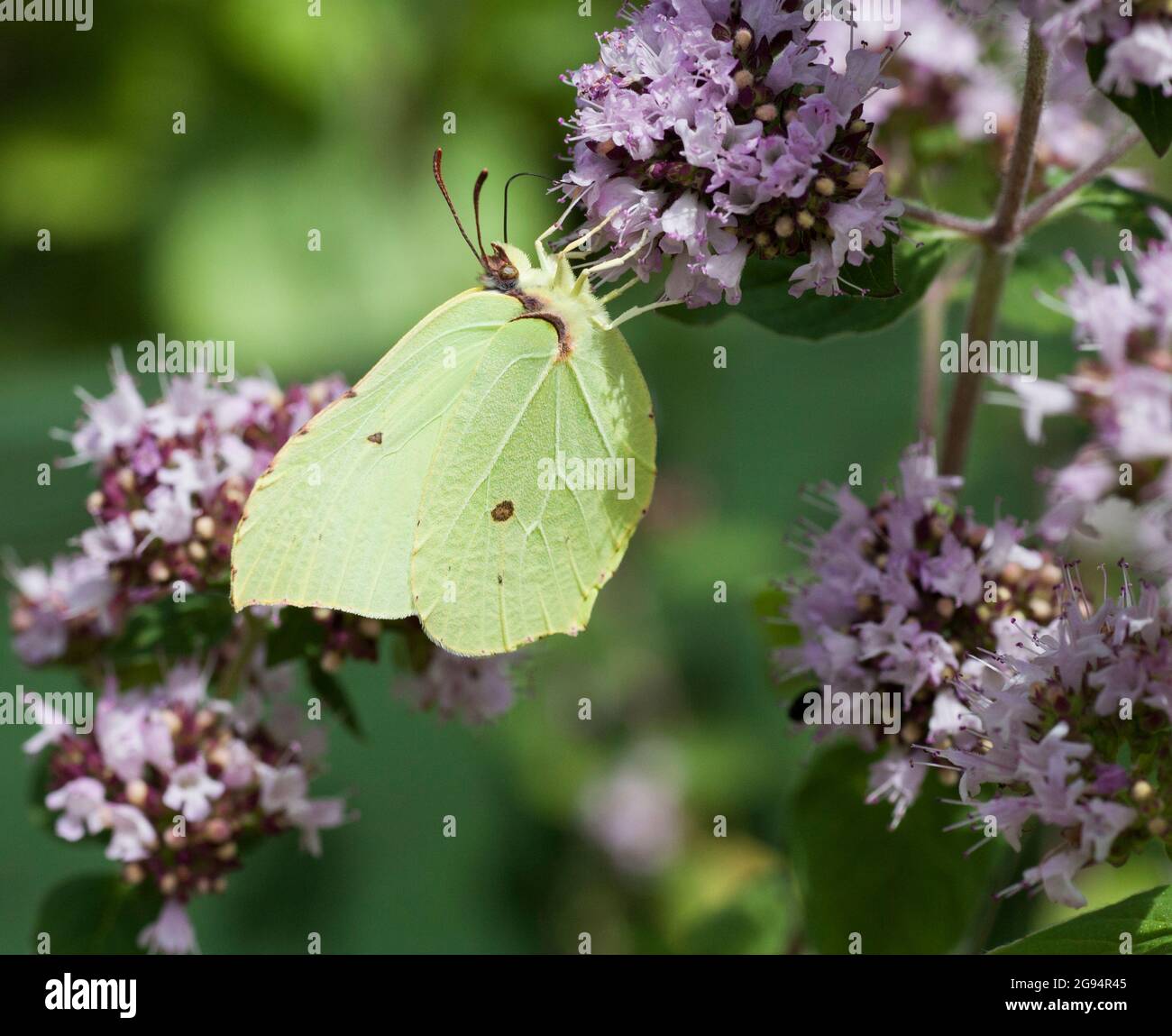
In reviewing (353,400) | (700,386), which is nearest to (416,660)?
(353,400)

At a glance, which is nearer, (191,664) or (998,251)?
(998,251)

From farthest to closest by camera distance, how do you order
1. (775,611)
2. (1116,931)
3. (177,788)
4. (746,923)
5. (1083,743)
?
1. (746,923)
2. (775,611)
3. (177,788)
4. (1083,743)
5. (1116,931)

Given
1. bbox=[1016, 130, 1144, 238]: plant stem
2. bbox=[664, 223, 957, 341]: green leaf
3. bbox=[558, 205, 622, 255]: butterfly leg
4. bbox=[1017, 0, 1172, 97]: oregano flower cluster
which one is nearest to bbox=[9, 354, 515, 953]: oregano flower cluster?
bbox=[558, 205, 622, 255]: butterfly leg

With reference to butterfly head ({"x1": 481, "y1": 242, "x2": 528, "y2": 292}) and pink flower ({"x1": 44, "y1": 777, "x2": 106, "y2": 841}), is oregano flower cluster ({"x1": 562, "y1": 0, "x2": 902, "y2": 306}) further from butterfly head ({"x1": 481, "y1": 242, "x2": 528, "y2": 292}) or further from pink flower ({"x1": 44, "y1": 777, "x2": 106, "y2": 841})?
pink flower ({"x1": 44, "y1": 777, "x2": 106, "y2": 841})

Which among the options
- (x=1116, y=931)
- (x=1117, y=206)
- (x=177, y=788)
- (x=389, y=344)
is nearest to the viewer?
(x=1116, y=931)

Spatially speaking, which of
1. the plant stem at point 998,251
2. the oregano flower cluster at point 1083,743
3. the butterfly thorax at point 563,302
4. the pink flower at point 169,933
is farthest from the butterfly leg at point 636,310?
the pink flower at point 169,933

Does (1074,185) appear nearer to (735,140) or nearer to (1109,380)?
(1109,380)

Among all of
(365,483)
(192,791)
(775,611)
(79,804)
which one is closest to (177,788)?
(192,791)
